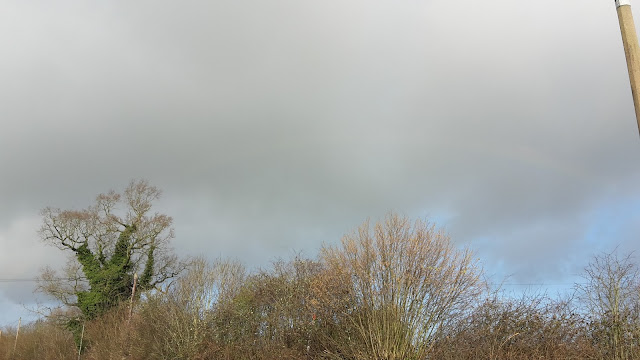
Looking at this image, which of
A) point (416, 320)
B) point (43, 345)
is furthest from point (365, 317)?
point (43, 345)

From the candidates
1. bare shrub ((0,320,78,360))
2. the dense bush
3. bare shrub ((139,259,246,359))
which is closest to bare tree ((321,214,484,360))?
the dense bush

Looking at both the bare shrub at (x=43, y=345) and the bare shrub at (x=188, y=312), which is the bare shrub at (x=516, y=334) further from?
the bare shrub at (x=43, y=345)

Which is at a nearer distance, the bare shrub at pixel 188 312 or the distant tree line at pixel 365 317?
the distant tree line at pixel 365 317

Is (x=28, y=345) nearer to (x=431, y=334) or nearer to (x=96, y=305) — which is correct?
(x=96, y=305)

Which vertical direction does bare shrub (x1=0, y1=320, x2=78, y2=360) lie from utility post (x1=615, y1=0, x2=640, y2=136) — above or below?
above

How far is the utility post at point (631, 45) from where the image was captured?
19.8 ft

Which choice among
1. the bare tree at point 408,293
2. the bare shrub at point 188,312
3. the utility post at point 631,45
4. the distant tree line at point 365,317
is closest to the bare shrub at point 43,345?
the distant tree line at point 365,317

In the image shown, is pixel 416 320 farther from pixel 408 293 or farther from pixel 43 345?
pixel 43 345

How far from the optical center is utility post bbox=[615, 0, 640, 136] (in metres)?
6.04

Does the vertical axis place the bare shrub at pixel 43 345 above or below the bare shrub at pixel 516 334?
above

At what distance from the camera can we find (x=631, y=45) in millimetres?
6184

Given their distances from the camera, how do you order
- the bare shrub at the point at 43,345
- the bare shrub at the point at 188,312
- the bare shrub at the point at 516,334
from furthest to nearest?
the bare shrub at the point at 43,345 < the bare shrub at the point at 188,312 < the bare shrub at the point at 516,334

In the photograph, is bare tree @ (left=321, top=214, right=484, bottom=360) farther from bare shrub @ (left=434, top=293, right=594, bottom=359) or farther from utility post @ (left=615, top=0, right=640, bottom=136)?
utility post @ (left=615, top=0, right=640, bottom=136)

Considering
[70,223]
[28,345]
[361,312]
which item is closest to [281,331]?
[361,312]
